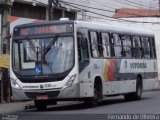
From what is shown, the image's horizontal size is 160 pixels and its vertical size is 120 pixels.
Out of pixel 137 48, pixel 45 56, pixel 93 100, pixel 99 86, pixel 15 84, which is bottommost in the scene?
pixel 93 100

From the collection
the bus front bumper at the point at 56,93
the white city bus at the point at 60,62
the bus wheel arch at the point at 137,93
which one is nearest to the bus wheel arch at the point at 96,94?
the white city bus at the point at 60,62

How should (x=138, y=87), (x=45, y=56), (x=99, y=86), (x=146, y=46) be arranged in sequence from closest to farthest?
(x=45, y=56) < (x=99, y=86) < (x=138, y=87) < (x=146, y=46)

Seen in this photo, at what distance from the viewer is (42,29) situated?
21391 millimetres

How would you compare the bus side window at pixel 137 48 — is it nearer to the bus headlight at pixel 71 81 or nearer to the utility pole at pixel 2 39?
the utility pole at pixel 2 39

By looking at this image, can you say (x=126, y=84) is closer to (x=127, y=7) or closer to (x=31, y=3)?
(x=31, y=3)

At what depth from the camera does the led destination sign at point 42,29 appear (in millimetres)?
Answer: 21094

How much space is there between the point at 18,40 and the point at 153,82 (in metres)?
9.77

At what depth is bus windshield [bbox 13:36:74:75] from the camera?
816 inches

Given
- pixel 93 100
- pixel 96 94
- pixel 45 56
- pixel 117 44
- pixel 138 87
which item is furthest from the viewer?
pixel 138 87

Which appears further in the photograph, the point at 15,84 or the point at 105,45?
the point at 105,45

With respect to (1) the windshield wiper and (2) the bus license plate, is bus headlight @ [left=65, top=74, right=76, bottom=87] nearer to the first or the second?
(2) the bus license plate

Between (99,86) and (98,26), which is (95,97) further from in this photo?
(98,26)

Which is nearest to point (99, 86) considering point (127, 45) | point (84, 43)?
point (84, 43)

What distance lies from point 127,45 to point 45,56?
595cm
